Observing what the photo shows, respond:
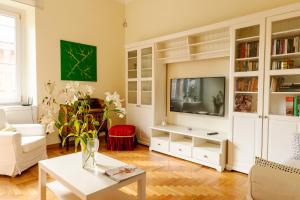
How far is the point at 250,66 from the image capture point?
2.73m

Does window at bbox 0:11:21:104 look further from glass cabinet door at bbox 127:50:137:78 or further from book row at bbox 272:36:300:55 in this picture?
book row at bbox 272:36:300:55

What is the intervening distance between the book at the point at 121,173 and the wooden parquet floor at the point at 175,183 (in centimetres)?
57

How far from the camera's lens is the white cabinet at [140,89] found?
4.05 metres

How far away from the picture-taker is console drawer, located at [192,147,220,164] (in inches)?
113

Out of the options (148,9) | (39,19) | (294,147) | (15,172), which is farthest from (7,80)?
(294,147)

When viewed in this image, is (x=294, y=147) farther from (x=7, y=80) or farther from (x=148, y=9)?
(x=7, y=80)

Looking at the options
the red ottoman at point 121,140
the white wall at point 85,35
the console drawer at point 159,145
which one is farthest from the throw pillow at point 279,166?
the white wall at point 85,35

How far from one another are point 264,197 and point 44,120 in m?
1.52

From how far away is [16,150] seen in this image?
2.55 meters

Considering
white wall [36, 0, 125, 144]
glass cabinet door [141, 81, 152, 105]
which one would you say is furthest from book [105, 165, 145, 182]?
white wall [36, 0, 125, 144]

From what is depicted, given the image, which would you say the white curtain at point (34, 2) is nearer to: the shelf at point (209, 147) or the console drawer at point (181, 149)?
the console drawer at point (181, 149)

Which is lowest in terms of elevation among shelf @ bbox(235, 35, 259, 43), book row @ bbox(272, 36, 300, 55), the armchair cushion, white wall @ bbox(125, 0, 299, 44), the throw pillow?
the armchair cushion

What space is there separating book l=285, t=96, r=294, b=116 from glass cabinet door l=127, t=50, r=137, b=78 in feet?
9.09

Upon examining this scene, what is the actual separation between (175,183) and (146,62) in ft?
8.05
